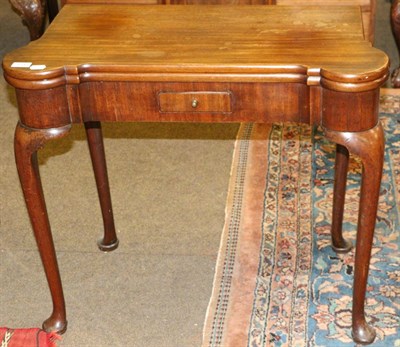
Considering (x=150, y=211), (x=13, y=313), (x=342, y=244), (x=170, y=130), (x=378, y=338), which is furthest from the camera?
(x=170, y=130)

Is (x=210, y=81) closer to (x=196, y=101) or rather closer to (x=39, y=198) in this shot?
(x=196, y=101)

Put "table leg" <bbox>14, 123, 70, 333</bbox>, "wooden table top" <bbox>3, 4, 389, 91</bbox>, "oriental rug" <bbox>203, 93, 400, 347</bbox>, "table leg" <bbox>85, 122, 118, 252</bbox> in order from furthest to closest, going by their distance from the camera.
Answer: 1. "table leg" <bbox>85, 122, 118, 252</bbox>
2. "oriental rug" <bbox>203, 93, 400, 347</bbox>
3. "table leg" <bbox>14, 123, 70, 333</bbox>
4. "wooden table top" <bbox>3, 4, 389, 91</bbox>

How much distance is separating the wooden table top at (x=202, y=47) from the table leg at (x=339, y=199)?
17.1 inches

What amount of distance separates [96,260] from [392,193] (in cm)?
109

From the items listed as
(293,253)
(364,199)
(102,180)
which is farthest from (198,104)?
(293,253)

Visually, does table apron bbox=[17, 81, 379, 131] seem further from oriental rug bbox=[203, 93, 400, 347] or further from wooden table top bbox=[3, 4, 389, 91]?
oriental rug bbox=[203, 93, 400, 347]

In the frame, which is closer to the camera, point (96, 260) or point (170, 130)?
point (96, 260)

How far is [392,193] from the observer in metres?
2.98

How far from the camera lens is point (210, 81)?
1930 mm

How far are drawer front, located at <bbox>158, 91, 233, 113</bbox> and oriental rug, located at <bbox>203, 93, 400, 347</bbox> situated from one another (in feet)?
2.36

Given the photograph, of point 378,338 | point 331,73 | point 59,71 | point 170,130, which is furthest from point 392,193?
point 59,71

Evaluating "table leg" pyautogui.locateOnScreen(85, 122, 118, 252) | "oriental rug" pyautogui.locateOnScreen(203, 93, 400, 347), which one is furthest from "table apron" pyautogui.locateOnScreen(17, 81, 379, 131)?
"oriental rug" pyautogui.locateOnScreen(203, 93, 400, 347)

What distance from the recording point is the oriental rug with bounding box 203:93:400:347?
93.4 inches

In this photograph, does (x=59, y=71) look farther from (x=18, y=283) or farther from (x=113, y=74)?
(x=18, y=283)
